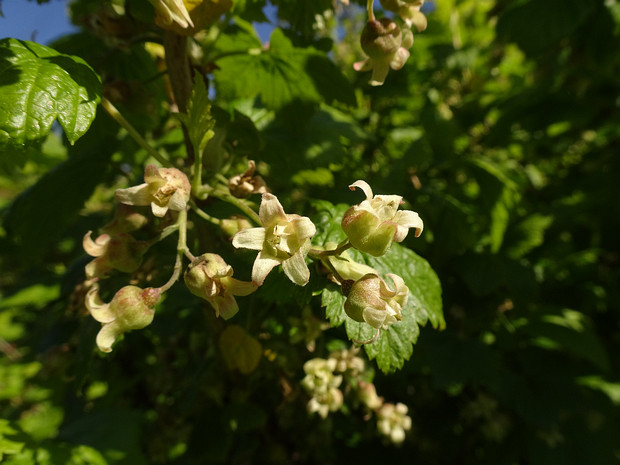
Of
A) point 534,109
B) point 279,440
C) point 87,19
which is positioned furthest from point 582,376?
point 87,19

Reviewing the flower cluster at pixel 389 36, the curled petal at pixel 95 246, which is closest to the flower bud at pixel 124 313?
the curled petal at pixel 95 246

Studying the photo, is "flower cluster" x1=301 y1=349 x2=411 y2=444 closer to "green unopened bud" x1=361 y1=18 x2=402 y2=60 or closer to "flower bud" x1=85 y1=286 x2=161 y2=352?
"flower bud" x1=85 y1=286 x2=161 y2=352

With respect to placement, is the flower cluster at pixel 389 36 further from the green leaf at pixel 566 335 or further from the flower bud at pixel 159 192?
the green leaf at pixel 566 335

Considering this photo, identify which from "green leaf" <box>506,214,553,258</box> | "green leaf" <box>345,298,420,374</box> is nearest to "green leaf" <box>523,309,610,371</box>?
"green leaf" <box>506,214,553,258</box>

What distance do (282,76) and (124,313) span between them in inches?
28.9

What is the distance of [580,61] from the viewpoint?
2.37 m

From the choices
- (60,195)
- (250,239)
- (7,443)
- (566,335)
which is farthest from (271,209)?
(566,335)

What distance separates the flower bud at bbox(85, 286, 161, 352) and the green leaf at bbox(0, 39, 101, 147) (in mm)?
238

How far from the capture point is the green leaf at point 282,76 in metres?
1.14

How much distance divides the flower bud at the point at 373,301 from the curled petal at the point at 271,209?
0.14m

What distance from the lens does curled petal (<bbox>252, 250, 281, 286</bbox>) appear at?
1.99ft

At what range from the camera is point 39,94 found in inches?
26.3

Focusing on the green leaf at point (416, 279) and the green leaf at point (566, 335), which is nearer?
the green leaf at point (416, 279)

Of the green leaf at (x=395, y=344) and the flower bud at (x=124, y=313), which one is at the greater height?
the green leaf at (x=395, y=344)
